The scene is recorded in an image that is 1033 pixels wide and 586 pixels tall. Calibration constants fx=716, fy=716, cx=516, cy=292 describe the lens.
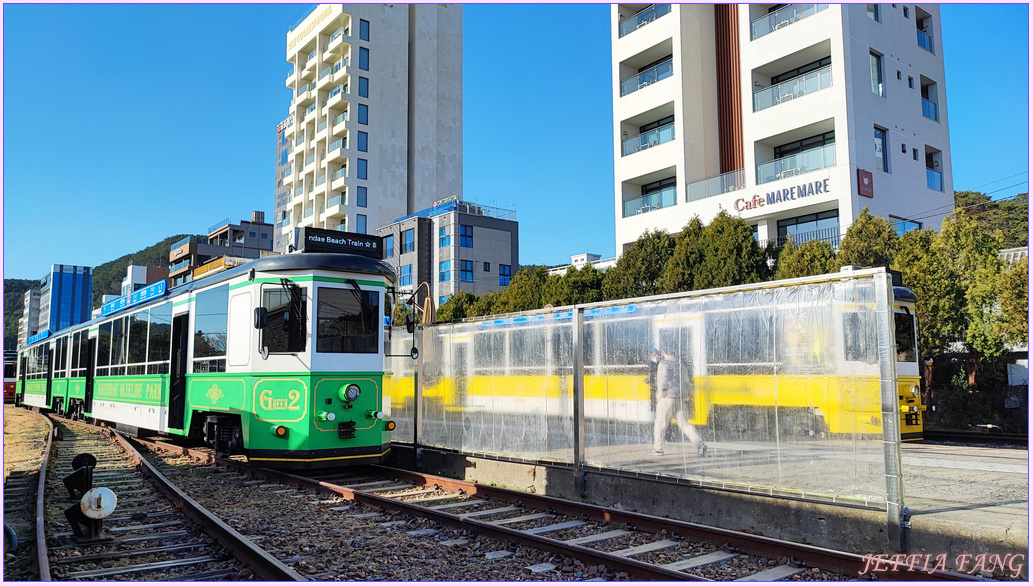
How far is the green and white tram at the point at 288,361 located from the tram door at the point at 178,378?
19 millimetres

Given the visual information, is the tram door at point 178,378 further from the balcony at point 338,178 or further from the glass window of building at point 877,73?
the balcony at point 338,178

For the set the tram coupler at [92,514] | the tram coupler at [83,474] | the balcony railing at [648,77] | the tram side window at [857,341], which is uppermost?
the balcony railing at [648,77]

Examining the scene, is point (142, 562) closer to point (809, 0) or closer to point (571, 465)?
point (571, 465)

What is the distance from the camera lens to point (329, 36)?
6712cm

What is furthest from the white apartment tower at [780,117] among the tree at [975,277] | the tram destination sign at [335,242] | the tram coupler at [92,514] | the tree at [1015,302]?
the tram coupler at [92,514]

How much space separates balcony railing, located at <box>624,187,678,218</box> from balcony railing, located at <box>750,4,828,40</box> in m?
7.25

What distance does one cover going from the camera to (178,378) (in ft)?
40.3

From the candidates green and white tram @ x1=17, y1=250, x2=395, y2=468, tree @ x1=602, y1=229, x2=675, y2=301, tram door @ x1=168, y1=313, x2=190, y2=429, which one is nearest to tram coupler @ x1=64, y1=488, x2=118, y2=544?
green and white tram @ x1=17, y1=250, x2=395, y2=468

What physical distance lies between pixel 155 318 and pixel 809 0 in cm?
2589

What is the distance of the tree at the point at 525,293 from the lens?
3133 centimetres

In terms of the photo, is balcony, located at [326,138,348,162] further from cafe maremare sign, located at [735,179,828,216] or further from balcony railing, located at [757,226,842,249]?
balcony railing, located at [757,226,842,249]

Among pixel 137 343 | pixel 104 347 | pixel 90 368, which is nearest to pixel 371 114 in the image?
pixel 90 368

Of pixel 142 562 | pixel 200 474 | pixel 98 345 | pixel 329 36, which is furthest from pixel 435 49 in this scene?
pixel 142 562

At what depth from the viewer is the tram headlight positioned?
10.2m
